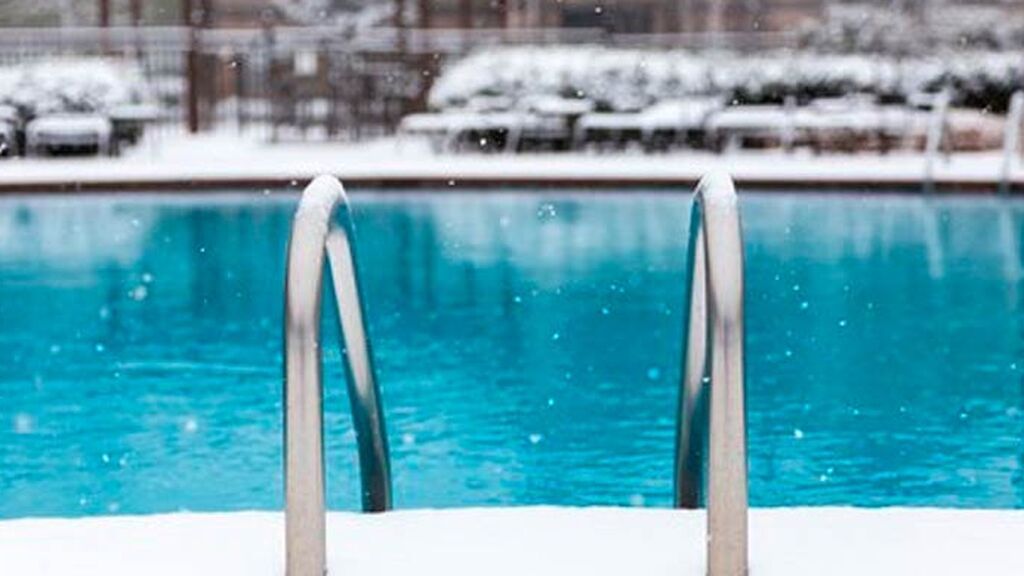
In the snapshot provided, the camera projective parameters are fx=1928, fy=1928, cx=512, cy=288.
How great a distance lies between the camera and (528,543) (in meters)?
2.83

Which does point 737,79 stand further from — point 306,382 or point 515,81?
point 306,382

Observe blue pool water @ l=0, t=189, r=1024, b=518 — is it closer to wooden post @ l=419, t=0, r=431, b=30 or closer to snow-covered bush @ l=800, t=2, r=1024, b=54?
snow-covered bush @ l=800, t=2, r=1024, b=54

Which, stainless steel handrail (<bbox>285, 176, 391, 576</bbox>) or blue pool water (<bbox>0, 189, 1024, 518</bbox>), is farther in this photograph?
blue pool water (<bbox>0, 189, 1024, 518</bbox>)

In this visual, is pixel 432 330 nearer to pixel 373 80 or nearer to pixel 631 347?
pixel 631 347

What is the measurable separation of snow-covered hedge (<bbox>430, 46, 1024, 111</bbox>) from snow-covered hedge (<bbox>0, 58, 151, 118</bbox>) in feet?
8.73

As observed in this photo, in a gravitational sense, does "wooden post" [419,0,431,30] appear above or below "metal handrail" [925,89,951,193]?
above

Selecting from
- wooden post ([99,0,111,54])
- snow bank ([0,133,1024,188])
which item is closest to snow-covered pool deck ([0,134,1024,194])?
snow bank ([0,133,1024,188])

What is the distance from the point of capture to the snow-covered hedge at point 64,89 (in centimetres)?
1540

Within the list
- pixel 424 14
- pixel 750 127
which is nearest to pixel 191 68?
pixel 424 14

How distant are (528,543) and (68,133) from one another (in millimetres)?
12465

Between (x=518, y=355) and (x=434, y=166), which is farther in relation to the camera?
(x=434, y=166)

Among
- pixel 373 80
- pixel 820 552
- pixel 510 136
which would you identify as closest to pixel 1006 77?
pixel 510 136

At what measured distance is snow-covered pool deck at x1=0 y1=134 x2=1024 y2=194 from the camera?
1233 cm

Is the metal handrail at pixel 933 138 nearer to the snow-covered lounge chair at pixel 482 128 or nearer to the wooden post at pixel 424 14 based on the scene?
the snow-covered lounge chair at pixel 482 128
